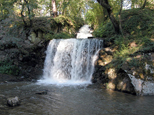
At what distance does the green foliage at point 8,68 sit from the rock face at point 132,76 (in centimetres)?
698

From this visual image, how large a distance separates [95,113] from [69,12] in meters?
17.8

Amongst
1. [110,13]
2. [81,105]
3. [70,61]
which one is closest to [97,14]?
[110,13]

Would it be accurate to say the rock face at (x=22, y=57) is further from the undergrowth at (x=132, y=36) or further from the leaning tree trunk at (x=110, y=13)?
the leaning tree trunk at (x=110, y=13)

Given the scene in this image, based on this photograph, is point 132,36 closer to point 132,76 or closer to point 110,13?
point 110,13

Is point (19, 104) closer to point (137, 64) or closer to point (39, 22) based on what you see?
point (137, 64)

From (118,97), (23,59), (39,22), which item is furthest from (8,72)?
(118,97)

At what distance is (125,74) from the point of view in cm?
768

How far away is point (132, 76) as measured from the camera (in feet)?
23.7

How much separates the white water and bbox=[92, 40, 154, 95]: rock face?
70.3 inches

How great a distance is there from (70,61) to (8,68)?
516 cm

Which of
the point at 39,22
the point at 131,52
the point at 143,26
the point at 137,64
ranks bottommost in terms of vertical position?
the point at 137,64

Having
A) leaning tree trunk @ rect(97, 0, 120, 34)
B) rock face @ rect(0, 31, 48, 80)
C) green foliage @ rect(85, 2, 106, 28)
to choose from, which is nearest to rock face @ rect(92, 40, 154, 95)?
leaning tree trunk @ rect(97, 0, 120, 34)

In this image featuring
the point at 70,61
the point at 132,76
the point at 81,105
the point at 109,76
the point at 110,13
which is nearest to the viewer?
the point at 81,105

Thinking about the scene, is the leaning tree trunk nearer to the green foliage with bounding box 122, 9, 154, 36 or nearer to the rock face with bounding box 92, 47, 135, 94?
the green foliage with bounding box 122, 9, 154, 36
